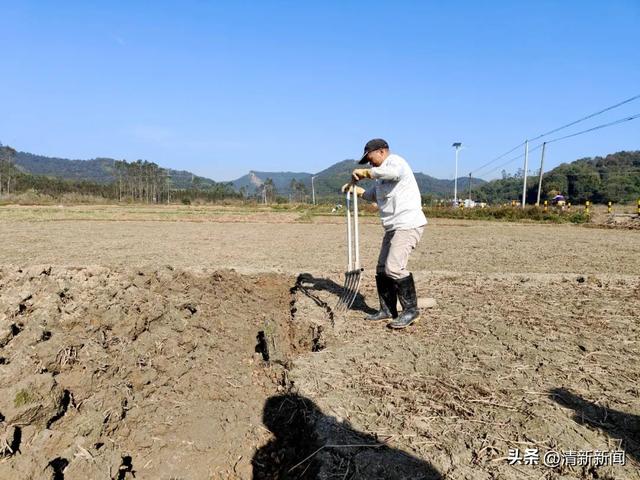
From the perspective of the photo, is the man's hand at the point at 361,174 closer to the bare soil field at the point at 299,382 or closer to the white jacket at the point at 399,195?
the white jacket at the point at 399,195

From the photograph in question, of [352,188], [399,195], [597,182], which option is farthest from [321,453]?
[597,182]

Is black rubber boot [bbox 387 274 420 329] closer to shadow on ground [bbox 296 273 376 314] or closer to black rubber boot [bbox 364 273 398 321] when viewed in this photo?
black rubber boot [bbox 364 273 398 321]

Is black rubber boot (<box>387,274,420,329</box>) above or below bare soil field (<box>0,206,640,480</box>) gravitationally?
above

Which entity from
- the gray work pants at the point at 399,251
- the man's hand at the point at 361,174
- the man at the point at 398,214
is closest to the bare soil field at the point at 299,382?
the man at the point at 398,214

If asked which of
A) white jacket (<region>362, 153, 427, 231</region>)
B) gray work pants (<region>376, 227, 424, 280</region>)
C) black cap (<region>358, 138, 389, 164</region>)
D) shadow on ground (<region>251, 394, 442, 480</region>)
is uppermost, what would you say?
black cap (<region>358, 138, 389, 164</region>)

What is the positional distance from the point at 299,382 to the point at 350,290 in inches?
88.2

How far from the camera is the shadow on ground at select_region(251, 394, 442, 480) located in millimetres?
2170

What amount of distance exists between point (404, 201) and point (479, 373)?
71.8 inches

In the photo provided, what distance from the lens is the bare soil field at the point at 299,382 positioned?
232cm

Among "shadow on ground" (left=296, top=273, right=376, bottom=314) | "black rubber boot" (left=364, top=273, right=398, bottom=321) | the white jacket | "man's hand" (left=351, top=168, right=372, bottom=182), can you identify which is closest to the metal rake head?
"shadow on ground" (left=296, top=273, right=376, bottom=314)

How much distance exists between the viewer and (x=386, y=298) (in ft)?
15.3

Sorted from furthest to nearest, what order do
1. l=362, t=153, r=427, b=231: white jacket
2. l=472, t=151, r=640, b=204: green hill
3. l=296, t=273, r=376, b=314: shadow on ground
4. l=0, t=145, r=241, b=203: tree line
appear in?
l=0, t=145, r=241, b=203: tree line, l=472, t=151, r=640, b=204: green hill, l=296, t=273, r=376, b=314: shadow on ground, l=362, t=153, r=427, b=231: white jacket

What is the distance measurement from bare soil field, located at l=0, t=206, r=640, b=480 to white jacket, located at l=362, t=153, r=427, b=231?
3.64 ft

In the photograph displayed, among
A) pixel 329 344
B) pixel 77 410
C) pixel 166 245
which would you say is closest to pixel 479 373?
pixel 329 344
